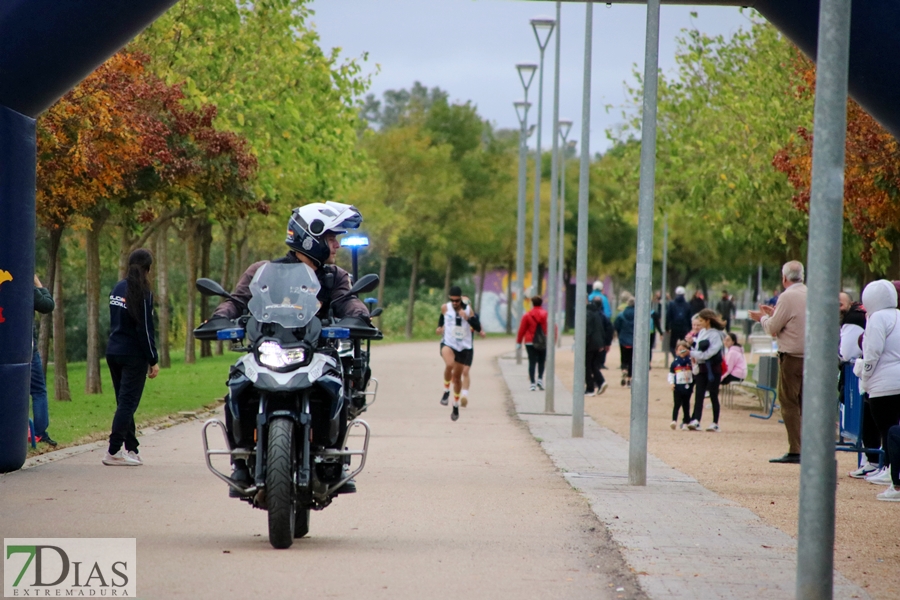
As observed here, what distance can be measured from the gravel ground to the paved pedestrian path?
9.0 inches

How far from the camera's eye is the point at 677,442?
16969mm

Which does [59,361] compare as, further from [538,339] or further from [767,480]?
[767,480]

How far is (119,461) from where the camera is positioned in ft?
39.3

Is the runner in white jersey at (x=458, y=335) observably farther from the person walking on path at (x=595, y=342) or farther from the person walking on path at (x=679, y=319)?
the person walking on path at (x=679, y=319)

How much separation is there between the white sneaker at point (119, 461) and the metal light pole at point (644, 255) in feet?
14.3

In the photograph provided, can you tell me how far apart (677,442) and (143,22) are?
29.6ft

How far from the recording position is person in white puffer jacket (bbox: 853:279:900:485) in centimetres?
1141

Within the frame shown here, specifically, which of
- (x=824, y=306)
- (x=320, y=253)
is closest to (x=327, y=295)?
(x=320, y=253)

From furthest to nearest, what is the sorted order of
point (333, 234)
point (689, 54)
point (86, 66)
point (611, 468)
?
point (689, 54) < point (611, 468) < point (86, 66) < point (333, 234)

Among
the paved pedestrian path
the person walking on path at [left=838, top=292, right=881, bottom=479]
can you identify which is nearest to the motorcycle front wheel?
the paved pedestrian path

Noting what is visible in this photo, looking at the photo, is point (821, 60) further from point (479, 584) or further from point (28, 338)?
point (28, 338)

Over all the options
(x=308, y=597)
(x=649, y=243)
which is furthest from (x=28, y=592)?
(x=649, y=243)

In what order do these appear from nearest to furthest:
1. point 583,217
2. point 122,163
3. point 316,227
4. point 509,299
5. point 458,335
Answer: point 316,227 < point 583,217 < point 122,163 < point 458,335 < point 509,299

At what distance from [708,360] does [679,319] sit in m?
12.6
